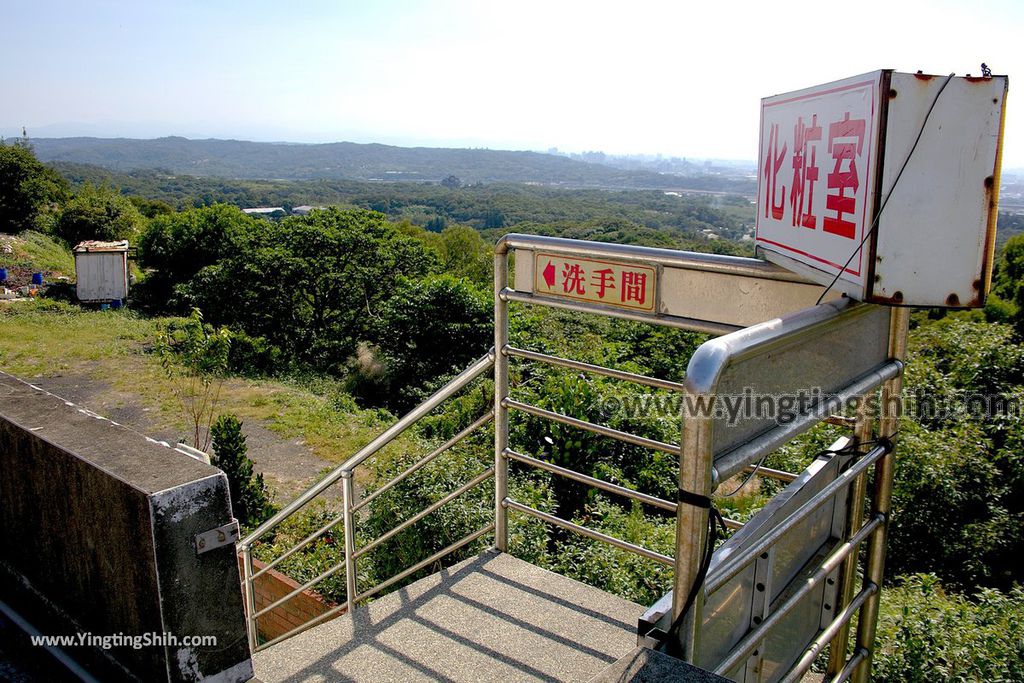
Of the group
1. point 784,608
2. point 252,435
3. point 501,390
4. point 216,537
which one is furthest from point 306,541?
point 252,435

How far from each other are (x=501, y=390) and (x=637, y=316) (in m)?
0.68

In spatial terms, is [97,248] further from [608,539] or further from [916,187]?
[916,187]

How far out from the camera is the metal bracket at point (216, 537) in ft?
5.38

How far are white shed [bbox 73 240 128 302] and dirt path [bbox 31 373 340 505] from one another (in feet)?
23.8

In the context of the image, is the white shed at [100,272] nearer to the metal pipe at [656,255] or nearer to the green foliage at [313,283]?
the green foliage at [313,283]

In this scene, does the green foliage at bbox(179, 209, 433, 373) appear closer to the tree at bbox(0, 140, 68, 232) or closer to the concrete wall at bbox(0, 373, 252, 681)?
the tree at bbox(0, 140, 68, 232)

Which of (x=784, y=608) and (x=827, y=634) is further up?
(x=784, y=608)

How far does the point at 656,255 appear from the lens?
2213 millimetres

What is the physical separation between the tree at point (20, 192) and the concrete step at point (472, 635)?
34540mm

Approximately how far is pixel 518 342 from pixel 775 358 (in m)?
9.52

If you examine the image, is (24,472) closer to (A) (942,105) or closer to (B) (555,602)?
(B) (555,602)

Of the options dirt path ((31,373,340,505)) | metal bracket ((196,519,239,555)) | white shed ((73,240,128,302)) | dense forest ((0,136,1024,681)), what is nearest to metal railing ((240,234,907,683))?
dense forest ((0,136,1024,681))

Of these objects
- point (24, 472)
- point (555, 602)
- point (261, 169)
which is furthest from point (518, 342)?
point (261, 169)

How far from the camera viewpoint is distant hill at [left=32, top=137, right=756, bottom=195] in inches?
3757
